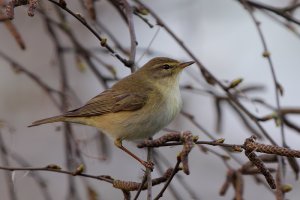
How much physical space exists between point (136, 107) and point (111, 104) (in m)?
0.21

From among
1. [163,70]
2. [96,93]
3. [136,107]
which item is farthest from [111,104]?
[96,93]

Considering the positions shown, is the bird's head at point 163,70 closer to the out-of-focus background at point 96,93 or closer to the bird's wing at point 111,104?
Answer: the bird's wing at point 111,104

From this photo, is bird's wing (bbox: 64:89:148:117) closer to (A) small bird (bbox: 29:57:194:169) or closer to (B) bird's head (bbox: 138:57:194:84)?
(A) small bird (bbox: 29:57:194:169)

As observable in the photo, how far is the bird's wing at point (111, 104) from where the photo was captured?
12.7ft

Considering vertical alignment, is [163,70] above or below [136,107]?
above

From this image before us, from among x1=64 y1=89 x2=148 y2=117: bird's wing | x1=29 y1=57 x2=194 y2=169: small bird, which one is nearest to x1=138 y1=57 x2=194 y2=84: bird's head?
x1=29 y1=57 x2=194 y2=169: small bird

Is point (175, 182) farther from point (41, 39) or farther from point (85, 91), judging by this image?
point (41, 39)

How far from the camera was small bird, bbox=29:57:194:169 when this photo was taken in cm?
373

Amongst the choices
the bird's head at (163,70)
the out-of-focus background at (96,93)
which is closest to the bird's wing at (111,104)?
the bird's head at (163,70)

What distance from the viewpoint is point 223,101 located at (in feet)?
12.9

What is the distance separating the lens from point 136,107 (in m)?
3.86

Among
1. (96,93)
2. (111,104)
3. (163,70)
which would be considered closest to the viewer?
(111,104)

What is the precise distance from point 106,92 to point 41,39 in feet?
13.8

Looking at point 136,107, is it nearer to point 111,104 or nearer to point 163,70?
point 111,104
